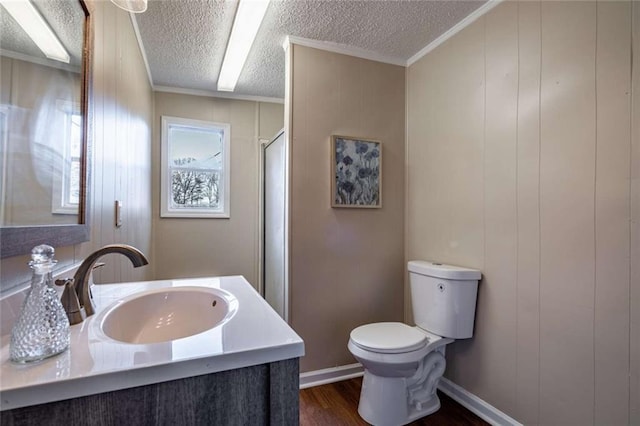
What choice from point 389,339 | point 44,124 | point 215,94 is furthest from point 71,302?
point 215,94

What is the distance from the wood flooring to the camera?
1632 mm

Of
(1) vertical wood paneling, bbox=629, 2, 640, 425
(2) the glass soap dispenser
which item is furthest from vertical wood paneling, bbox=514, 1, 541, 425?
(2) the glass soap dispenser

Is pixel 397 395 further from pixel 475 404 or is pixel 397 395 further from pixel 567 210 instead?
pixel 567 210

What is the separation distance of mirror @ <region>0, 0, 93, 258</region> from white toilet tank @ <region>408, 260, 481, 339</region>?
1.68 metres

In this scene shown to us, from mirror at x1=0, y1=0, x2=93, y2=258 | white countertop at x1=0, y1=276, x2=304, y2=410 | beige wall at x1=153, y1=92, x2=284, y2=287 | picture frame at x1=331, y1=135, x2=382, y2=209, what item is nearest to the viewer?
white countertop at x1=0, y1=276, x2=304, y2=410

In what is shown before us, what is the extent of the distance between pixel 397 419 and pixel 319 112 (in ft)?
6.32

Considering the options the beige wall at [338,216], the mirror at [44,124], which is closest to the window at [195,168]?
the beige wall at [338,216]

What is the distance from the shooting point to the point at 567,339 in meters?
1.32

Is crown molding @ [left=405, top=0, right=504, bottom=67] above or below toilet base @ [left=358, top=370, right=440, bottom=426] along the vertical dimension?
above

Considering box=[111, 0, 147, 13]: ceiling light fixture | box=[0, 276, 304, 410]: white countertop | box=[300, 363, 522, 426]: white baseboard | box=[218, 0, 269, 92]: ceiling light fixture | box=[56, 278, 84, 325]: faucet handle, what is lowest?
box=[300, 363, 522, 426]: white baseboard

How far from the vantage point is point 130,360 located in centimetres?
56

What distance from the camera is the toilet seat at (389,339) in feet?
5.01

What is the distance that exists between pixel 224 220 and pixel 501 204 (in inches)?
93.8

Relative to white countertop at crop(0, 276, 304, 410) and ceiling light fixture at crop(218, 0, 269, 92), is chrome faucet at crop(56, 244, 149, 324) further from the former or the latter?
ceiling light fixture at crop(218, 0, 269, 92)
